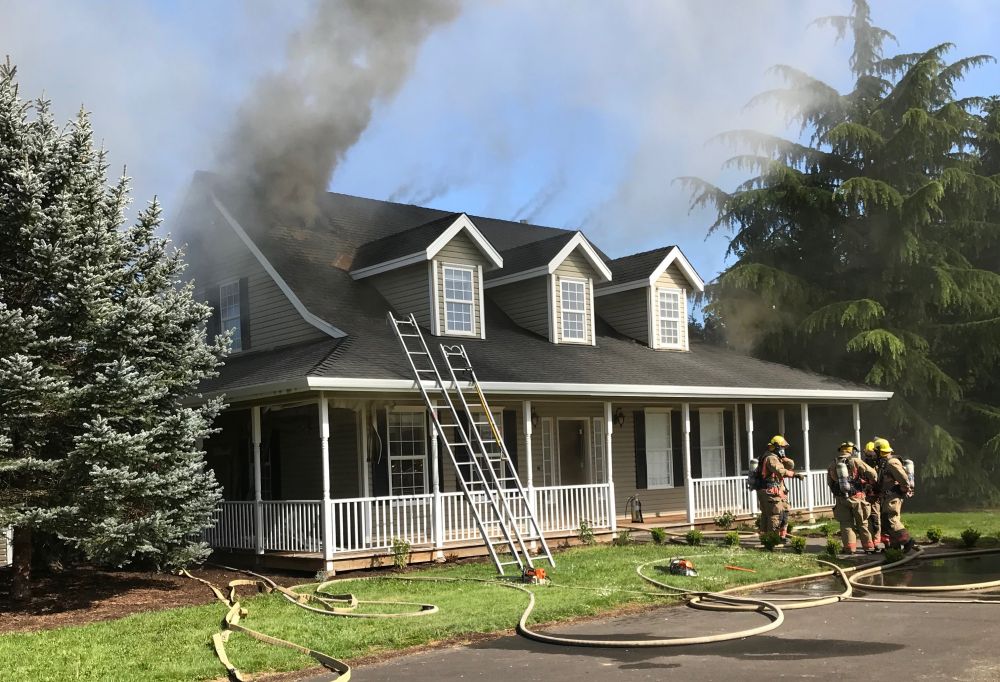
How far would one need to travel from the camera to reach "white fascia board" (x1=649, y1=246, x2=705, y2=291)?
22406 mm

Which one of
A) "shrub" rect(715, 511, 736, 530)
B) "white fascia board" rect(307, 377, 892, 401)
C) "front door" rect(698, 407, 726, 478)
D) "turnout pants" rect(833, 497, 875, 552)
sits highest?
"white fascia board" rect(307, 377, 892, 401)

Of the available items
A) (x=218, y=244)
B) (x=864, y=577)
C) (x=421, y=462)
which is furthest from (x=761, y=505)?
(x=218, y=244)

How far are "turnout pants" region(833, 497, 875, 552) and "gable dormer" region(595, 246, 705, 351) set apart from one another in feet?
25.0

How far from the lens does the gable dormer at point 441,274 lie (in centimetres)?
1870

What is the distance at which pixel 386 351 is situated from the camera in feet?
53.7

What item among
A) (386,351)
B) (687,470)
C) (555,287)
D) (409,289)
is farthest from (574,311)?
(386,351)

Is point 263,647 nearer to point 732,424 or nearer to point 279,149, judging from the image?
point 279,149

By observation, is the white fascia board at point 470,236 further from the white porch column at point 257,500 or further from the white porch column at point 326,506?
the white porch column at point 326,506

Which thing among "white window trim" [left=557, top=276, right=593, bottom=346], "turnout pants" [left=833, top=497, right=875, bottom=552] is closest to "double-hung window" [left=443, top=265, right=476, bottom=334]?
"white window trim" [left=557, top=276, right=593, bottom=346]

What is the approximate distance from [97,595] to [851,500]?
1043 centimetres

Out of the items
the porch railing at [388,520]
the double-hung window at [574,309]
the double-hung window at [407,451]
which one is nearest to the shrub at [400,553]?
the porch railing at [388,520]

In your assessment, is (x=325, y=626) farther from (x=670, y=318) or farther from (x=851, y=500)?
(x=670, y=318)

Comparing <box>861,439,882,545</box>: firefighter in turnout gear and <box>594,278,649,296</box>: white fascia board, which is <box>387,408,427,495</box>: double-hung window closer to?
<box>594,278,649,296</box>: white fascia board

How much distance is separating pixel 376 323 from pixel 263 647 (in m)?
9.64
